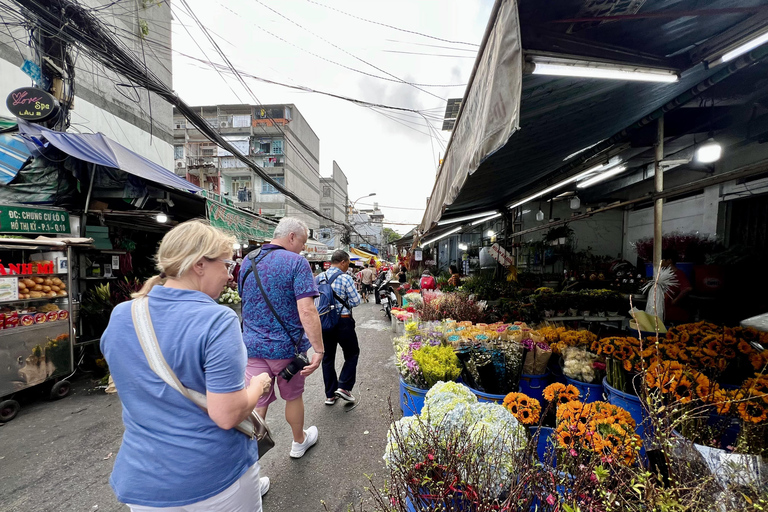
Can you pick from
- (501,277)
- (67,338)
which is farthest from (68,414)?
(501,277)

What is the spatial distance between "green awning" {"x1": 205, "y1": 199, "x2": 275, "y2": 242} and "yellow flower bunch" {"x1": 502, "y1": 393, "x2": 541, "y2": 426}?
5.61 m

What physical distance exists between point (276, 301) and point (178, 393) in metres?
1.20

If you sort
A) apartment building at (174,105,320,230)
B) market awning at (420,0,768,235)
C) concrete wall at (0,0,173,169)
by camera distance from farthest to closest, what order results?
apartment building at (174,105,320,230)
concrete wall at (0,0,173,169)
market awning at (420,0,768,235)

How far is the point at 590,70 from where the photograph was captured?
1.73 meters

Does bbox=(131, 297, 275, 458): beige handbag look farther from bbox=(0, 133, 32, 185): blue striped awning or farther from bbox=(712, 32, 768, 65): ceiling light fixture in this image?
bbox=(0, 133, 32, 185): blue striped awning

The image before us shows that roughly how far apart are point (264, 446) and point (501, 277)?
702 centimetres

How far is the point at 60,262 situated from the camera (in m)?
4.21

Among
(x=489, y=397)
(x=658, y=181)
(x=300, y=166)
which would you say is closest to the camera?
(x=489, y=397)

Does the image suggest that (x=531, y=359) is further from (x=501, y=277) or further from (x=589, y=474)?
(x=501, y=277)

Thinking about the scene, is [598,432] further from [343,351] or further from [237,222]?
[237,222]

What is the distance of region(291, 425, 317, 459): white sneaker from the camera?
2.76m

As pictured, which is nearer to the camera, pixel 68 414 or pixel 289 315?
pixel 289 315

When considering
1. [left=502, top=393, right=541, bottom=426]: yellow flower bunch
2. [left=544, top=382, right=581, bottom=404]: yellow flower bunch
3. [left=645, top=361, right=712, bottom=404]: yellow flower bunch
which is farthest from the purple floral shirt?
[left=645, top=361, right=712, bottom=404]: yellow flower bunch

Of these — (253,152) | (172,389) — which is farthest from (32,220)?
(253,152)
